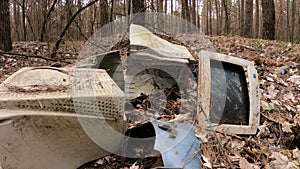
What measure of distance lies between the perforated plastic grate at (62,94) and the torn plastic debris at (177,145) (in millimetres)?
399

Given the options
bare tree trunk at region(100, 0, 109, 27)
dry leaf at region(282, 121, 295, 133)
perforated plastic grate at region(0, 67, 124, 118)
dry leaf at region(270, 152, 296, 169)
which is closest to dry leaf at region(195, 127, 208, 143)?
dry leaf at region(270, 152, 296, 169)

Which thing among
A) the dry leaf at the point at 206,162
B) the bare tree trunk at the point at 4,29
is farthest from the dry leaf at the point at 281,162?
the bare tree trunk at the point at 4,29

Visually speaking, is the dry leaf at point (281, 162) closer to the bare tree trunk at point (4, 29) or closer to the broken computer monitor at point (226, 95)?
the broken computer monitor at point (226, 95)

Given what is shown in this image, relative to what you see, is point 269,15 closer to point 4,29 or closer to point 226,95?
point 226,95

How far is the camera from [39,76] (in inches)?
103

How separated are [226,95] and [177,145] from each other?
0.90 metres

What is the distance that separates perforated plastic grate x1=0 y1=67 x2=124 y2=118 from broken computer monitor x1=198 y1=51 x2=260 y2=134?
908 mm

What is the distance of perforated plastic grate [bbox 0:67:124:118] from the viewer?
88.4 inches

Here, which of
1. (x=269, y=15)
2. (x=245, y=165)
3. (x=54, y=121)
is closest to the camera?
(x=54, y=121)

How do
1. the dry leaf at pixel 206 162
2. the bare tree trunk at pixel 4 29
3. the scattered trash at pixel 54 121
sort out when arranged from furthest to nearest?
1. the bare tree trunk at pixel 4 29
2. the dry leaf at pixel 206 162
3. the scattered trash at pixel 54 121

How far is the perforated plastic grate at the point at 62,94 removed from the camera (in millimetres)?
2244

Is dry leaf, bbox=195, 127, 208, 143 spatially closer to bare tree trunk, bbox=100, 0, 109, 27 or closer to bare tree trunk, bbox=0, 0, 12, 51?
bare tree trunk, bbox=100, 0, 109, 27

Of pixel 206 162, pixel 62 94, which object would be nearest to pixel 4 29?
pixel 62 94

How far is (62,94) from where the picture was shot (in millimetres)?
2324
